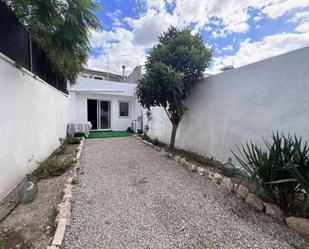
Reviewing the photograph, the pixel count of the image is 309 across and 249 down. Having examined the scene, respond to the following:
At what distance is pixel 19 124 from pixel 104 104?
28.2ft

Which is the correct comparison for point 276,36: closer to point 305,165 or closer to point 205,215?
point 305,165

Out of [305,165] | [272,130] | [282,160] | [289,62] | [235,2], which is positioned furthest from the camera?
[235,2]

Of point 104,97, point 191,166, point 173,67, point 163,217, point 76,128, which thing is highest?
point 173,67

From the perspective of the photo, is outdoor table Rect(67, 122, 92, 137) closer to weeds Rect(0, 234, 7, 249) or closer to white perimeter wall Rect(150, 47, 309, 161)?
white perimeter wall Rect(150, 47, 309, 161)

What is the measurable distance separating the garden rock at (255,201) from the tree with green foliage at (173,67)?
2.92 metres

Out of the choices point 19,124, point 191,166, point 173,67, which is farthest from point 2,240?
point 173,67

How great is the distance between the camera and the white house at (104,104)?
34.1 feet

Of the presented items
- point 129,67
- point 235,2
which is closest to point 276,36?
point 235,2

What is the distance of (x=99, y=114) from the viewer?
1124cm

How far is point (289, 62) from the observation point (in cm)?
300

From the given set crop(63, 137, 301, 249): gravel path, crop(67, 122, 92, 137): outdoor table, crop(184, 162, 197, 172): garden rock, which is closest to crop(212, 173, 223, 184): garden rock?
crop(63, 137, 301, 249): gravel path

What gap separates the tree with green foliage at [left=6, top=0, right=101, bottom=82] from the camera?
2.54 meters

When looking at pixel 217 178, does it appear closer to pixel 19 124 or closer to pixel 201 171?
pixel 201 171

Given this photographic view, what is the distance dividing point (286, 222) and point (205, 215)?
3.27 ft
